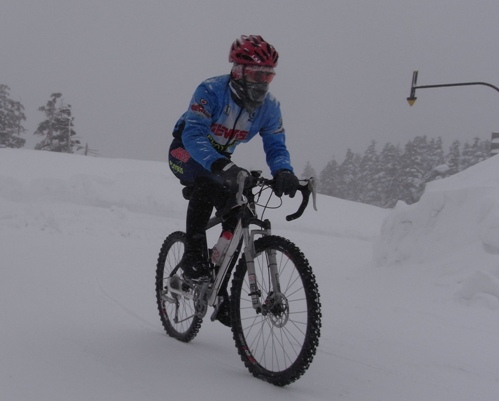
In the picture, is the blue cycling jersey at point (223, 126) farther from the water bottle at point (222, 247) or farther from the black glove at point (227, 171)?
the water bottle at point (222, 247)

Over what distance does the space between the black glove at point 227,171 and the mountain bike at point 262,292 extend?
0.24 feet

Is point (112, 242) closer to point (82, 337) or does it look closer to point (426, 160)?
point (82, 337)

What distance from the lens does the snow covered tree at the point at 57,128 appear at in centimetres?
4616

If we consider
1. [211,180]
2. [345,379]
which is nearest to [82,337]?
[211,180]

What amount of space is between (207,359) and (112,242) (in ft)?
23.8

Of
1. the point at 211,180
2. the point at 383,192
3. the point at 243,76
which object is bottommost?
the point at 383,192

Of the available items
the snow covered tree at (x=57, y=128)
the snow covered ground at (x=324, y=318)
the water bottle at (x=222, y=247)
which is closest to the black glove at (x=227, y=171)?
the water bottle at (x=222, y=247)

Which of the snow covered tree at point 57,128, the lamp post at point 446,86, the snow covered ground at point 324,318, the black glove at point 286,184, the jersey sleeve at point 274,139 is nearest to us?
the snow covered ground at point 324,318

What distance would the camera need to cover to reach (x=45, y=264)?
6719mm

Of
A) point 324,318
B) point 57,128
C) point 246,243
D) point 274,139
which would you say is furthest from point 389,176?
point 246,243

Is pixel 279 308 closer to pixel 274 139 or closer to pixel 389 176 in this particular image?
pixel 274 139

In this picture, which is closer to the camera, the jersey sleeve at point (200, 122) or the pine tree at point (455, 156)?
the jersey sleeve at point (200, 122)

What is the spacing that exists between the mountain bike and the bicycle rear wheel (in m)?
0.04

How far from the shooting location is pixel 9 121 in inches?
1897
